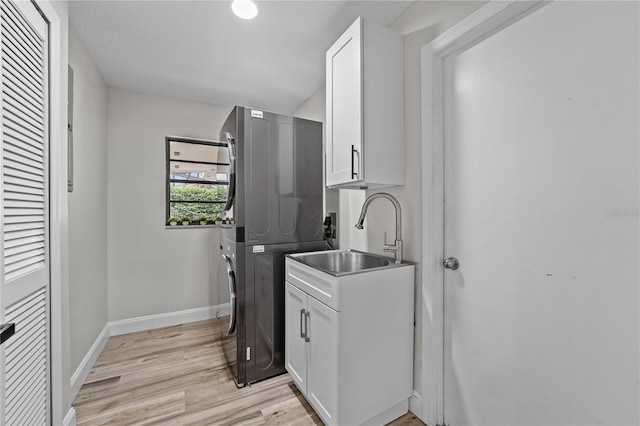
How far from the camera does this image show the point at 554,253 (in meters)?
1.11

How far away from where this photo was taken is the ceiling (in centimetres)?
167

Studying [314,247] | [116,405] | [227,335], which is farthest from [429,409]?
[116,405]

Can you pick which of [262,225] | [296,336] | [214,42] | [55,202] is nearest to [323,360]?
[296,336]

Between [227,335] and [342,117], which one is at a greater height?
[342,117]

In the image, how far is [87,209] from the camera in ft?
6.84

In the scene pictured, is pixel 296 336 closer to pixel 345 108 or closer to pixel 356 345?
pixel 356 345

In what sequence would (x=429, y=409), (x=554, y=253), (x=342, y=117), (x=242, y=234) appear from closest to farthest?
(x=554, y=253) → (x=429, y=409) → (x=342, y=117) → (x=242, y=234)

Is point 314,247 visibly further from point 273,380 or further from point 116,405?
point 116,405

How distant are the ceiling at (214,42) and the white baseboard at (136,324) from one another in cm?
198

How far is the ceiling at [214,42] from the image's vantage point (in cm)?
167

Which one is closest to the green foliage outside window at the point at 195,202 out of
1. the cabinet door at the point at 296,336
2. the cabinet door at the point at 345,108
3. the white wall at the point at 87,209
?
the white wall at the point at 87,209

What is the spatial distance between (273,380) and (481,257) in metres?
1.65

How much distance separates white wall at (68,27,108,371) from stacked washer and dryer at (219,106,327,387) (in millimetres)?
970

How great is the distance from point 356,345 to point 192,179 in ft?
8.34
